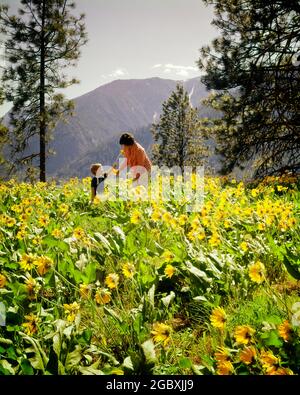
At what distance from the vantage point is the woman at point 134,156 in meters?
7.50

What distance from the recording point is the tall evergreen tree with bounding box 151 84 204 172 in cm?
3691

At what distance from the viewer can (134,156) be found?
297 inches

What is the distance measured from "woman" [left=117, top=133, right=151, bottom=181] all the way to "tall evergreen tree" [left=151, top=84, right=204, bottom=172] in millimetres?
28755

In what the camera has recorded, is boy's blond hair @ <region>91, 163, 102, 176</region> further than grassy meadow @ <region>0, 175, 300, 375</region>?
Yes

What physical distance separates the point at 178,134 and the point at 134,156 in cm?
3115

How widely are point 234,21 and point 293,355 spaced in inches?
417

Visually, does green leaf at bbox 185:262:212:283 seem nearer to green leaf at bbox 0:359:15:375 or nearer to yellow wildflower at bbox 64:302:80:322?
yellow wildflower at bbox 64:302:80:322

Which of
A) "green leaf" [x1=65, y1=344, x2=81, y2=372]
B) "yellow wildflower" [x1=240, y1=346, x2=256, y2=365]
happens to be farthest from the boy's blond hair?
"yellow wildflower" [x1=240, y1=346, x2=256, y2=365]

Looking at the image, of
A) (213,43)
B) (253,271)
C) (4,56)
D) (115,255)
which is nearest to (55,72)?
(4,56)

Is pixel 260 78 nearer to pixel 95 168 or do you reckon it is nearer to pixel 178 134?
pixel 95 168

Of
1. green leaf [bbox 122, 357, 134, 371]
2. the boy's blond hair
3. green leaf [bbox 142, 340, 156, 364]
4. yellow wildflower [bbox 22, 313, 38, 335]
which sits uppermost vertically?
the boy's blond hair

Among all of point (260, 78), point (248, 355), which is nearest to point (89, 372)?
point (248, 355)
